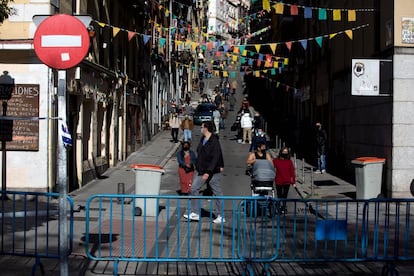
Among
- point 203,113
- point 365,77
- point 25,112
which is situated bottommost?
point 25,112

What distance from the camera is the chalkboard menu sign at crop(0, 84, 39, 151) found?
15.8m

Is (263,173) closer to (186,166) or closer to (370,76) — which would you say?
(186,166)

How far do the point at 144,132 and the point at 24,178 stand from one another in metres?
16.2

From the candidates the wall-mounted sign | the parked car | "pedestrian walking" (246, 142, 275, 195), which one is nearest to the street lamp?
"pedestrian walking" (246, 142, 275, 195)

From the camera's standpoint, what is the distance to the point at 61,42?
22.3ft

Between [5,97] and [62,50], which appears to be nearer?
[62,50]

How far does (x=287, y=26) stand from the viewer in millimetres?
41969

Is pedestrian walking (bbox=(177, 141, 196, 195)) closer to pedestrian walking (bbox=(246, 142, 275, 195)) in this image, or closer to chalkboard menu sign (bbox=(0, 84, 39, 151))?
pedestrian walking (bbox=(246, 142, 275, 195))

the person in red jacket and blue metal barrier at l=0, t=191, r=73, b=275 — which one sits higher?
the person in red jacket

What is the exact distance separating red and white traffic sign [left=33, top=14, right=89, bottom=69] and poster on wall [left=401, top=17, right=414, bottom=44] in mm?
11703

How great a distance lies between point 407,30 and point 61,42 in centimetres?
1193

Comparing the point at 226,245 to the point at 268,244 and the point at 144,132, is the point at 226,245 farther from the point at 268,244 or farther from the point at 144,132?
the point at 144,132

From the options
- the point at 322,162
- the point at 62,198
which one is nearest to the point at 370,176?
the point at 322,162

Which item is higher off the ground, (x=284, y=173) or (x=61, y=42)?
(x=61, y=42)
